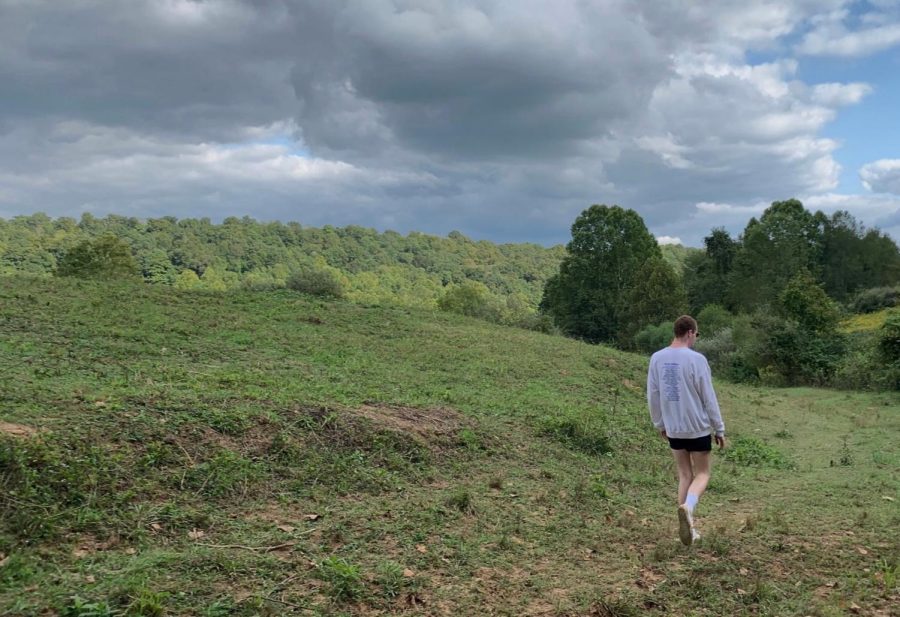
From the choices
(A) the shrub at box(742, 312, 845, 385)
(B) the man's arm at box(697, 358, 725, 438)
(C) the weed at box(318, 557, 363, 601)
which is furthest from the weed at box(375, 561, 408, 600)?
(A) the shrub at box(742, 312, 845, 385)

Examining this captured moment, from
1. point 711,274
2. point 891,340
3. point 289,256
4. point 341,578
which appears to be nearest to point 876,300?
point 711,274

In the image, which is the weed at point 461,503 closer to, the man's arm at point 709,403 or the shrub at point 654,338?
the man's arm at point 709,403

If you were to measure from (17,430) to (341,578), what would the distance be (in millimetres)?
3247

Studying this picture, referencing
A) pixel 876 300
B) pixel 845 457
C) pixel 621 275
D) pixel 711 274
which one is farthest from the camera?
pixel 711 274

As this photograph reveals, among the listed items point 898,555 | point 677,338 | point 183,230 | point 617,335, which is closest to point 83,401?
point 677,338

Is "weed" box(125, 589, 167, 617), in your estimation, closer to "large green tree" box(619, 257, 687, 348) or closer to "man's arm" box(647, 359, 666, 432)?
"man's arm" box(647, 359, 666, 432)

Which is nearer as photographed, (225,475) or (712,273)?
(225,475)

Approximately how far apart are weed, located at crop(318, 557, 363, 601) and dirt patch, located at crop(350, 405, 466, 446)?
3450mm

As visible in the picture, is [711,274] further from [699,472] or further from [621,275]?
[699,472]

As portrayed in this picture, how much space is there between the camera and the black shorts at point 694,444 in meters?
5.68

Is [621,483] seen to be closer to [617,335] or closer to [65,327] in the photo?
[65,327]

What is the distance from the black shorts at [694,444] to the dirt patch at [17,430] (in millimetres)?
5598

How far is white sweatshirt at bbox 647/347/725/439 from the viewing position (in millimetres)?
5617

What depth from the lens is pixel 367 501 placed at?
19.7 feet
